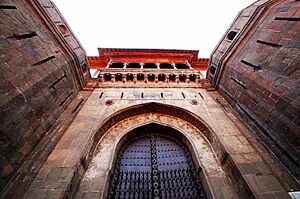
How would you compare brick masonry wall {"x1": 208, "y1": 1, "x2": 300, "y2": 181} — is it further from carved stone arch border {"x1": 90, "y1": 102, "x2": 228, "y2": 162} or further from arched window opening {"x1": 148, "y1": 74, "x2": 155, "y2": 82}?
arched window opening {"x1": 148, "y1": 74, "x2": 155, "y2": 82}

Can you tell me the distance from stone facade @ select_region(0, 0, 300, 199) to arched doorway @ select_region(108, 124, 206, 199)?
235mm

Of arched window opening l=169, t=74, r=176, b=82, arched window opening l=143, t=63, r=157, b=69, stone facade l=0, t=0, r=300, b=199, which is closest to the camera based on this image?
stone facade l=0, t=0, r=300, b=199

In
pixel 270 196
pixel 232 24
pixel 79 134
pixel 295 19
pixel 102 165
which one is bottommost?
pixel 270 196

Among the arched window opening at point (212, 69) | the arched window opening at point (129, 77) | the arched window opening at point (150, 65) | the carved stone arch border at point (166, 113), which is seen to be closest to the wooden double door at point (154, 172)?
the carved stone arch border at point (166, 113)

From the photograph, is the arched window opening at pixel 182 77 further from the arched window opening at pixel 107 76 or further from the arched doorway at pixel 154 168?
the arched window opening at pixel 107 76

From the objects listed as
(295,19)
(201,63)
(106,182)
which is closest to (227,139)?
(106,182)

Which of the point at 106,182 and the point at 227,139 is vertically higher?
the point at 227,139

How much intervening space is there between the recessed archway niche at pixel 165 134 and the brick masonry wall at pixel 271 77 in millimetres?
1661

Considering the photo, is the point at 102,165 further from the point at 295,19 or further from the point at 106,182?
the point at 295,19

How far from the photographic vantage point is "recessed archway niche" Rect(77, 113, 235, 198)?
470 cm

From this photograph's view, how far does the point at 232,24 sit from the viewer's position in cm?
869

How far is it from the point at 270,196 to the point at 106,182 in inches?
148

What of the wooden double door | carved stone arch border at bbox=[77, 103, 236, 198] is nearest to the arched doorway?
the wooden double door

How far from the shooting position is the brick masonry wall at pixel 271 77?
4.48 meters
